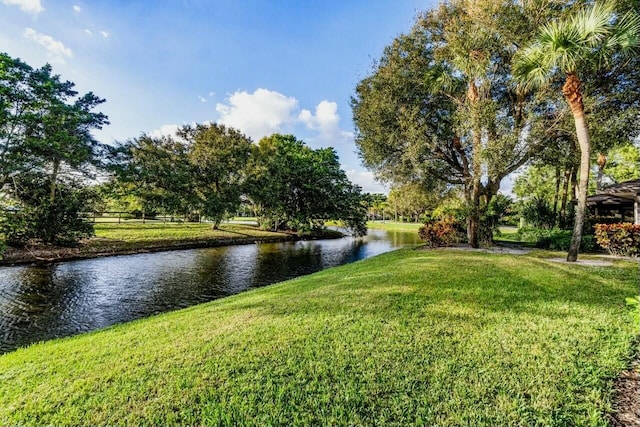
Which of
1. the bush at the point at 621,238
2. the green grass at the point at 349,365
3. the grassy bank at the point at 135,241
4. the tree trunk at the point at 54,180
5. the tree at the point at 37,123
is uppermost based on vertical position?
the tree at the point at 37,123

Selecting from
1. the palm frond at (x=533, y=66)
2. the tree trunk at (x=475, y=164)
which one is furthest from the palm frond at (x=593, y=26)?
the tree trunk at (x=475, y=164)

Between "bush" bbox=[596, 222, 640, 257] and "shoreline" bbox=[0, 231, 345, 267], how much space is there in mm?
19732

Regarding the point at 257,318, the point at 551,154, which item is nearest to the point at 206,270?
the point at 257,318

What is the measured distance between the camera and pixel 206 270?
12.8 m

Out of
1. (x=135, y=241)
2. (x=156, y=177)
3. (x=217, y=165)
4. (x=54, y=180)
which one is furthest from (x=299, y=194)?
(x=54, y=180)

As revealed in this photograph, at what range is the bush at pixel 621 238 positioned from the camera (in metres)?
9.79

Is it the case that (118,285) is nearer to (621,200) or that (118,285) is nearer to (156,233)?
(156,233)

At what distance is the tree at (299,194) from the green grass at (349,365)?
2144 cm

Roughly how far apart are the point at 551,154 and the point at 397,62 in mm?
8167

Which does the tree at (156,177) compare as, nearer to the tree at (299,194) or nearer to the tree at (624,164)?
the tree at (299,194)

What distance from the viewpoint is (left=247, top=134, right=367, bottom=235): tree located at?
26312mm

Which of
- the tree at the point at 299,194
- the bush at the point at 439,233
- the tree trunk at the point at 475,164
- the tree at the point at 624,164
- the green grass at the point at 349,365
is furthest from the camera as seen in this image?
the tree at the point at 299,194

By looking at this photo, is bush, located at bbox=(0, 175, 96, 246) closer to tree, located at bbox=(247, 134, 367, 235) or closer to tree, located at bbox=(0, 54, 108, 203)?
tree, located at bbox=(0, 54, 108, 203)

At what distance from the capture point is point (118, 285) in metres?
10.0
